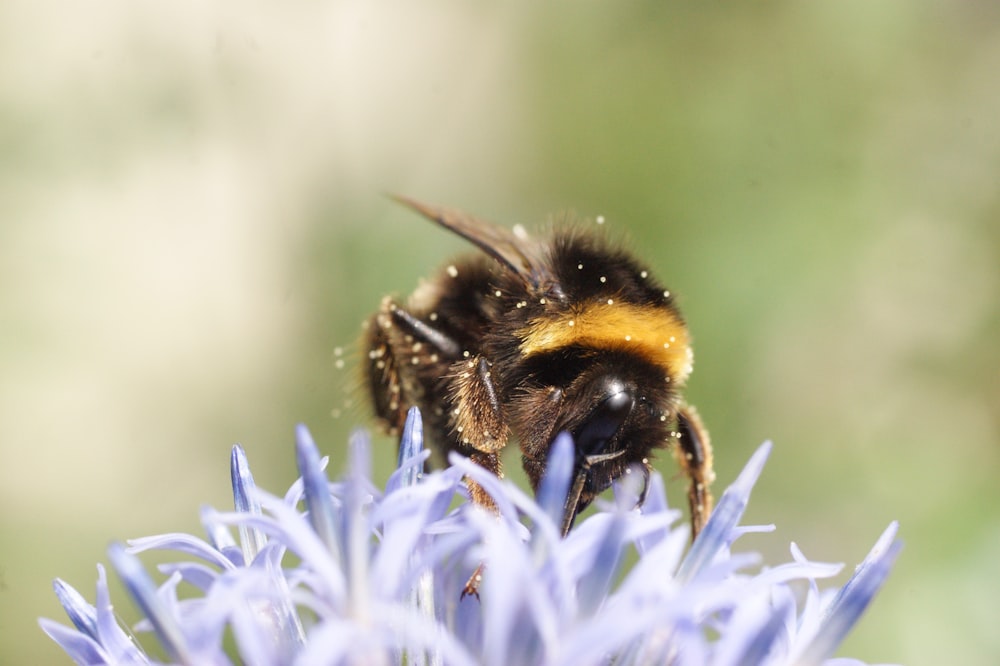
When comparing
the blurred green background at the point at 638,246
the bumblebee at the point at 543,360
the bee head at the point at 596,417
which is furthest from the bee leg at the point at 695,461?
the blurred green background at the point at 638,246

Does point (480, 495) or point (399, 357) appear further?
point (399, 357)

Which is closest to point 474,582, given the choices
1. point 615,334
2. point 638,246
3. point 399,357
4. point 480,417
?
point 480,417

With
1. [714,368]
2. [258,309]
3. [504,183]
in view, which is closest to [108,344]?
[258,309]

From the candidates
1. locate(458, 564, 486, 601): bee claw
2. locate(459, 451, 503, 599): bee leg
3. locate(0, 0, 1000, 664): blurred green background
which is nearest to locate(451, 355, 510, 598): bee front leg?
locate(459, 451, 503, 599): bee leg

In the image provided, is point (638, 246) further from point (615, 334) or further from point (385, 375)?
point (615, 334)

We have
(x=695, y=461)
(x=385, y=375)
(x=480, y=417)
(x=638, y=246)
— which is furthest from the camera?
(x=638, y=246)

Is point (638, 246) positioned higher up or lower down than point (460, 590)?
higher up

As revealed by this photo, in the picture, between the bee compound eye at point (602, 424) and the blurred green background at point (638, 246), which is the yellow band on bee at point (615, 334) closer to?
the bee compound eye at point (602, 424)

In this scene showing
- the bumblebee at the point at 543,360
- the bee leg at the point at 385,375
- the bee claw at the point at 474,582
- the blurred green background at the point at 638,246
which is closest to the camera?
the bee claw at the point at 474,582
